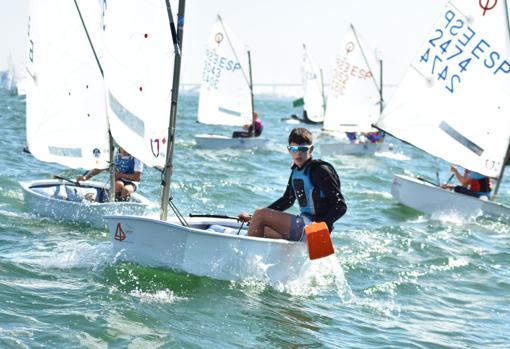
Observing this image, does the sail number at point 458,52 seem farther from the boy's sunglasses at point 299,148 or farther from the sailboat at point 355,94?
the sailboat at point 355,94

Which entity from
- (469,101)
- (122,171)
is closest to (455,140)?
(469,101)

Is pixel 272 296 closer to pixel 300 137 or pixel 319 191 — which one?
pixel 319 191

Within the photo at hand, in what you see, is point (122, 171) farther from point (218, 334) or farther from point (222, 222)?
point (218, 334)

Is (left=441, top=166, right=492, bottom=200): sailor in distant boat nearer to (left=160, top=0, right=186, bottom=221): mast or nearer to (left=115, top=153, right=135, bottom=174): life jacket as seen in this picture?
(left=115, top=153, right=135, bottom=174): life jacket

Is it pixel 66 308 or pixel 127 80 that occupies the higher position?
pixel 127 80

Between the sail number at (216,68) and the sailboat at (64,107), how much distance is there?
13829 mm

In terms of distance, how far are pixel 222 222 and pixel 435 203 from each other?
5572 mm

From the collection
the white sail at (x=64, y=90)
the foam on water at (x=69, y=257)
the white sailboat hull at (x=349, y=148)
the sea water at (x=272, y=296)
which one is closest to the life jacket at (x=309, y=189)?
the sea water at (x=272, y=296)

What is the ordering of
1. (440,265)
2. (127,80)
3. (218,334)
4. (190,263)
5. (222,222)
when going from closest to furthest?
(218,334) < (190,263) < (127,80) < (222,222) < (440,265)

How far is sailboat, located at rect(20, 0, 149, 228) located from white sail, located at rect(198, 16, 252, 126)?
542 inches

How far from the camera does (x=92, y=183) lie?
1105cm

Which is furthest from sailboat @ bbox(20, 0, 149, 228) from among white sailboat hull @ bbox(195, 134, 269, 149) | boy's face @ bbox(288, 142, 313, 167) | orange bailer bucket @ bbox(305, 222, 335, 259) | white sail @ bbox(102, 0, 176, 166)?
white sailboat hull @ bbox(195, 134, 269, 149)

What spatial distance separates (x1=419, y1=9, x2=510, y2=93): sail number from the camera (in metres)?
12.3

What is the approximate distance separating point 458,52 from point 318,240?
6592 mm
